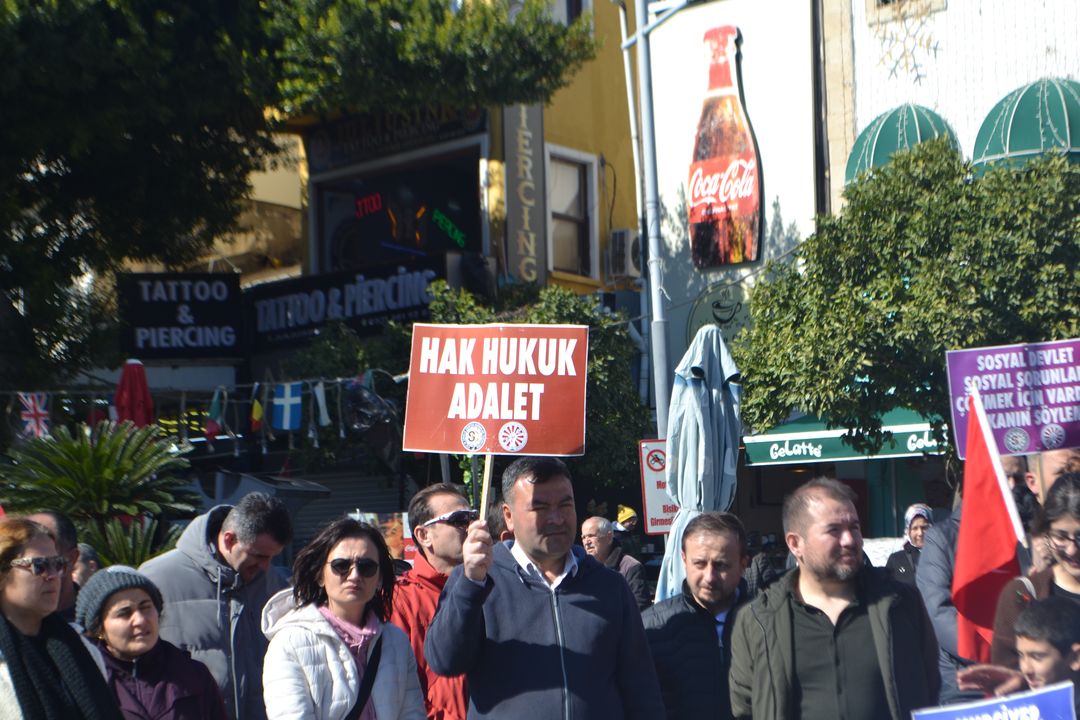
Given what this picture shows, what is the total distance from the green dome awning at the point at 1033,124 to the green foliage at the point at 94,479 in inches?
452

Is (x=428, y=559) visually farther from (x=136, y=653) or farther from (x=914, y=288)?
(x=914, y=288)

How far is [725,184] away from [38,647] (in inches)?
718

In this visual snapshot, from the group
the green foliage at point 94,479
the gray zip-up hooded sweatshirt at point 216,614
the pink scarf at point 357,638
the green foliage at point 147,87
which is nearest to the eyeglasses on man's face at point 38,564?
the pink scarf at point 357,638

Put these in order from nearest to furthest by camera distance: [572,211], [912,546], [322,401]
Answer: [912,546], [322,401], [572,211]

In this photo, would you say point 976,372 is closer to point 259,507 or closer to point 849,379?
point 259,507

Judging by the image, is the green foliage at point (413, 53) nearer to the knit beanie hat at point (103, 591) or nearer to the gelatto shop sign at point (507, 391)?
the gelatto shop sign at point (507, 391)

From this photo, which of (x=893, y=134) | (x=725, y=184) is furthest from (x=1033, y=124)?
(x=725, y=184)

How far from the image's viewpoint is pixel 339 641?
4.87 m

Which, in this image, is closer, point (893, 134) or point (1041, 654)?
point (1041, 654)

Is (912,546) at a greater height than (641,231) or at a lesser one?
lesser

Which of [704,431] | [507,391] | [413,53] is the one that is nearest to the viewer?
[507,391]

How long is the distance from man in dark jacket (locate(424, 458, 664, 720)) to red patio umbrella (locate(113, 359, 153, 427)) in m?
11.9

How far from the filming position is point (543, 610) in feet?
16.3

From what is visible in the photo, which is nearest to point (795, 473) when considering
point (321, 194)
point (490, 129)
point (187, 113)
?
point (490, 129)
